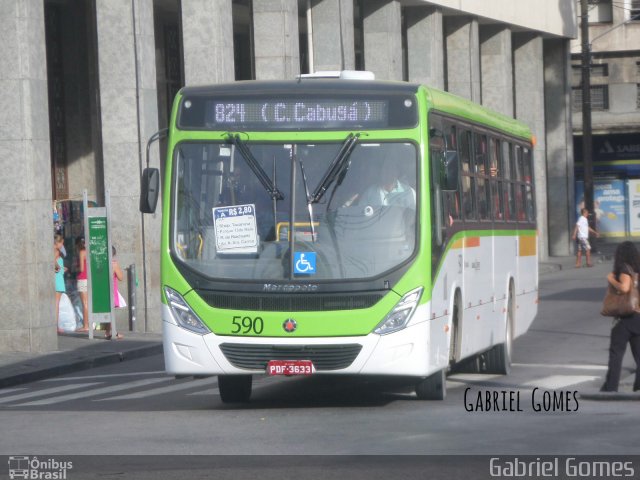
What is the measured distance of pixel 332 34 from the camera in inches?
1313

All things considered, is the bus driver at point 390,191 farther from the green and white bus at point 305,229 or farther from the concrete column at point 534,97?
the concrete column at point 534,97

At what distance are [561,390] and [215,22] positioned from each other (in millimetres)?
14904

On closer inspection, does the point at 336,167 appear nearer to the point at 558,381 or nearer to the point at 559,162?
the point at 558,381

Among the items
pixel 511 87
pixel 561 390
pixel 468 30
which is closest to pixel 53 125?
pixel 468 30

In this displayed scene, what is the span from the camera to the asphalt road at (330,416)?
10.7 m

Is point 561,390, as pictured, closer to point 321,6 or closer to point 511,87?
point 321,6

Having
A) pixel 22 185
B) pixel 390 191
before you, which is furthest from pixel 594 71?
pixel 390 191

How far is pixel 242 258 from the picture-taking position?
42.5 feet

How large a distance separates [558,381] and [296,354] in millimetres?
4599

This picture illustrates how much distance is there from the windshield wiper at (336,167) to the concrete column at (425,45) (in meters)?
25.2

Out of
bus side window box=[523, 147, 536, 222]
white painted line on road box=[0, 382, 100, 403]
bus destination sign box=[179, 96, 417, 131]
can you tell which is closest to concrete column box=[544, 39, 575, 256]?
bus side window box=[523, 147, 536, 222]

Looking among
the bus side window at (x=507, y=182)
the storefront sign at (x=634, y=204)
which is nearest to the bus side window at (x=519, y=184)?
the bus side window at (x=507, y=182)

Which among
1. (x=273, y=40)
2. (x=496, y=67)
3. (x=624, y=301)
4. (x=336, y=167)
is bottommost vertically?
(x=624, y=301)

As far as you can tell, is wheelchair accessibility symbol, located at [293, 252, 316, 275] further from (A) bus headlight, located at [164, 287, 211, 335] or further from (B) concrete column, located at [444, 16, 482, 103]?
(B) concrete column, located at [444, 16, 482, 103]
